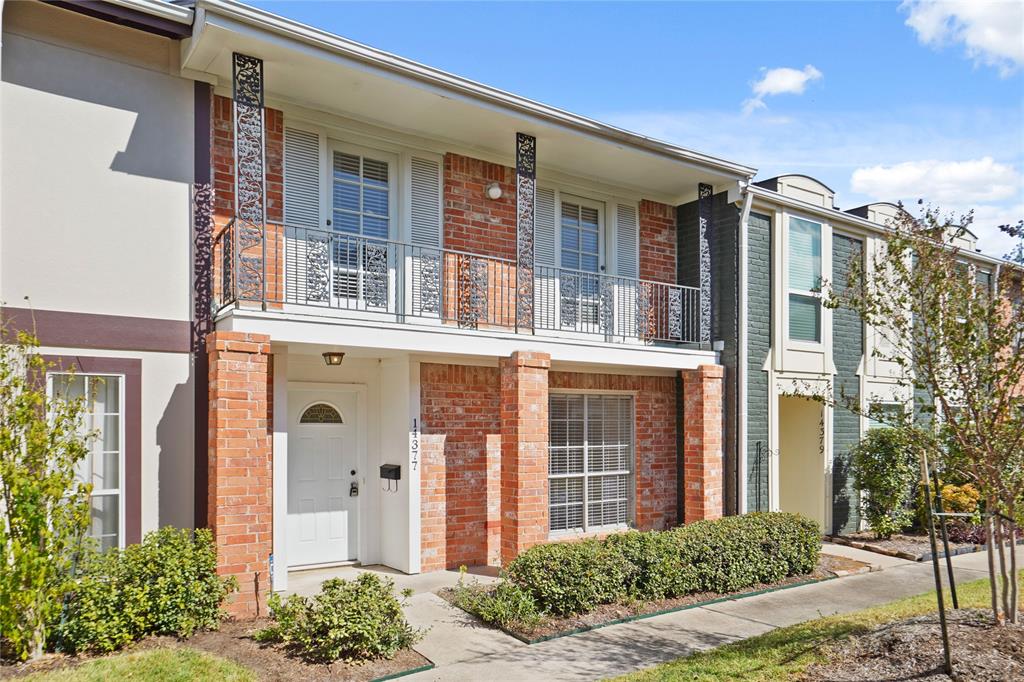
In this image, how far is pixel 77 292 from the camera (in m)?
6.95

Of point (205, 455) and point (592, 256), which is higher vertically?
point (592, 256)

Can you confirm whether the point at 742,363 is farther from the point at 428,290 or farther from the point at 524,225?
the point at 428,290

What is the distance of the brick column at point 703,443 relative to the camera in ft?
35.4

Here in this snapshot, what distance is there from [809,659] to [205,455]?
19.3ft

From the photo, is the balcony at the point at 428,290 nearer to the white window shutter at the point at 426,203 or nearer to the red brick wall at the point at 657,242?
the white window shutter at the point at 426,203

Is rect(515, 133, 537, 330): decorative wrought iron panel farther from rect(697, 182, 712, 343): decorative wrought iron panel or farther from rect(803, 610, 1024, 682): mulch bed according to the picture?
rect(803, 610, 1024, 682): mulch bed

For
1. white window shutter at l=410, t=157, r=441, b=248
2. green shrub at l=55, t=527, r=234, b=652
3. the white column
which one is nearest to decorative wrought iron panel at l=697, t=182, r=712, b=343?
white window shutter at l=410, t=157, r=441, b=248

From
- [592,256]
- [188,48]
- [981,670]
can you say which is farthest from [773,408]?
[188,48]

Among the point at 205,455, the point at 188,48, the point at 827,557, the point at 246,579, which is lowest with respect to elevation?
the point at 827,557

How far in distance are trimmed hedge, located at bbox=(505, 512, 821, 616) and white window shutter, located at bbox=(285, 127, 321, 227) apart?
14.8ft

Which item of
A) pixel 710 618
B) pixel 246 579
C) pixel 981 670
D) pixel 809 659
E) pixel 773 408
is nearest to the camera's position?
pixel 981 670

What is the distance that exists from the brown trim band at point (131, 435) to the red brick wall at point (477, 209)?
4024 mm

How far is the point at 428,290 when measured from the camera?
8.84 m

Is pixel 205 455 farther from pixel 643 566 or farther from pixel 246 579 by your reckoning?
pixel 643 566
